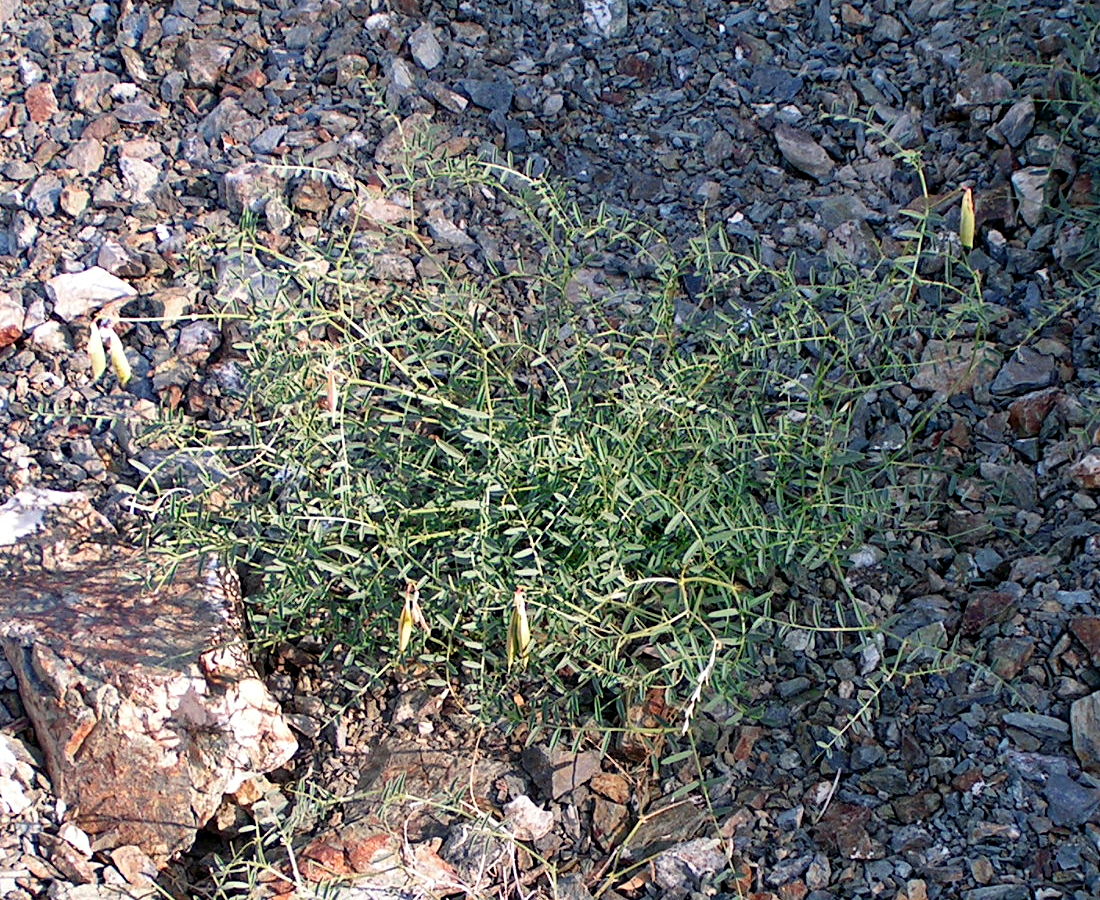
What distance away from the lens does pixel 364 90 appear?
15.5 ft

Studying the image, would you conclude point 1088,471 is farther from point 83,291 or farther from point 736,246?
point 83,291

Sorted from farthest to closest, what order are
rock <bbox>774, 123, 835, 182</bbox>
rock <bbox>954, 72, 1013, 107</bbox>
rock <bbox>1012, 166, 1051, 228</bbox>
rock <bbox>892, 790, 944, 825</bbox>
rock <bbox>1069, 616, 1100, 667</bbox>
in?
1. rock <bbox>774, 123, 835, 182</bbox>
2. rock <bbox>954, 72, 1013, 107</bbox>
3. rock <bbox>1012, 166, 1051, 228</bbox>
4. rock <bbox>1069, 616, 1100, 667</bbox>
5. rock <bbox>892, 790, 944, 825</bbox>

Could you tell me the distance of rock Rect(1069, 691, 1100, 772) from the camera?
2.85 meters

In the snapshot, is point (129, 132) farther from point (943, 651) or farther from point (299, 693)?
point (943, 651)

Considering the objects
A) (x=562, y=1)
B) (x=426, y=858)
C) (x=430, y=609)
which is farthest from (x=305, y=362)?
(x=562, y=1)

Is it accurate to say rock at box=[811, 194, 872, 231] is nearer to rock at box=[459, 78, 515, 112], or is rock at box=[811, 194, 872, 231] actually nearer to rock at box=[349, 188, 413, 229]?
rock at box=[459, 78, 515, 112]

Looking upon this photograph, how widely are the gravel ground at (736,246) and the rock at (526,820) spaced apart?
0.05 m

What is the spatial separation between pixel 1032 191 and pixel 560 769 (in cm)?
220

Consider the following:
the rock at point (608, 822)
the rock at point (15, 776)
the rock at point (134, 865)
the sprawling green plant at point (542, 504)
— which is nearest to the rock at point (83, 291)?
the sprawling green plant at point (542, 504)

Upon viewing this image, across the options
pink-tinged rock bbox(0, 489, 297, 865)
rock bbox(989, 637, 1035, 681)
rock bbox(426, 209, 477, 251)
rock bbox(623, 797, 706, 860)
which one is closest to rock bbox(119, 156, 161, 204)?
rock bbox(426, 209, 477, 251)

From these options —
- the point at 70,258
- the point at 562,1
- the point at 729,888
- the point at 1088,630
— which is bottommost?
the point at 729,888

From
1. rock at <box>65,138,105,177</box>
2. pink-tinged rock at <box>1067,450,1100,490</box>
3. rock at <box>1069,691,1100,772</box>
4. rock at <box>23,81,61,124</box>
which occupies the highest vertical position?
rock at <box>23,81,61,124</box>

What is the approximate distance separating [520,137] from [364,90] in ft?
1.99

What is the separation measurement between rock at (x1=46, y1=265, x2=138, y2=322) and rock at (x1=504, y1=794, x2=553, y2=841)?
2.10 m
